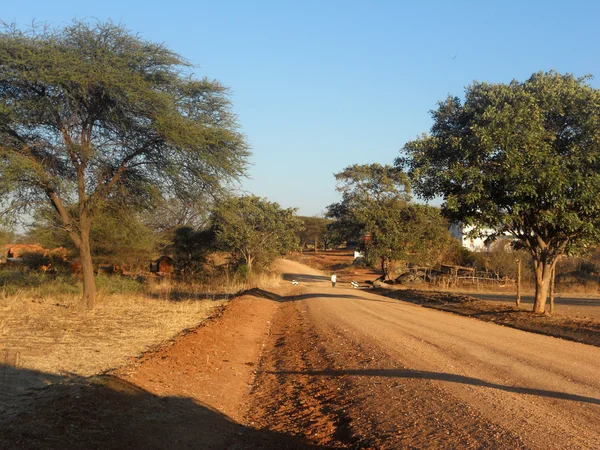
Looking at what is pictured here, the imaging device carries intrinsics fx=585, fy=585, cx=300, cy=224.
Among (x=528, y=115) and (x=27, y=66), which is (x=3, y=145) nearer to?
(x=27, y=66)

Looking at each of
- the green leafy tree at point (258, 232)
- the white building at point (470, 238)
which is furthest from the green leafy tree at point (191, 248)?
the white building at point (470, 238)

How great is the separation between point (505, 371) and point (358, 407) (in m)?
3.09

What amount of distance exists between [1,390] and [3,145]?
41.3 ft

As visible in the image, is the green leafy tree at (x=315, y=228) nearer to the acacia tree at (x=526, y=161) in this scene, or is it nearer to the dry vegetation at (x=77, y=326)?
the dry vegetation at (x=77, y=326)

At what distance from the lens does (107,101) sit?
65.2 feet

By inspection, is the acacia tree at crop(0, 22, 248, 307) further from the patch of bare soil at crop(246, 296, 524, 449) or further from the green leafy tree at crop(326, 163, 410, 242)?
the green leafy tree at crop(326, 163, 410, 242)

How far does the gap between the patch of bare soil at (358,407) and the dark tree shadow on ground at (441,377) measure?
63mm

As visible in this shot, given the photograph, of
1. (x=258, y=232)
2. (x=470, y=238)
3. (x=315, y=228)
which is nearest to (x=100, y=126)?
(x=470, y=238)

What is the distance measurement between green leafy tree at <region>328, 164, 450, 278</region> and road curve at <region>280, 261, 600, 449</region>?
29.0 m

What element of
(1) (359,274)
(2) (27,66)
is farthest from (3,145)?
(1) (359,274)

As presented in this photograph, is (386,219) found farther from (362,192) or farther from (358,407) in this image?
(358,407)

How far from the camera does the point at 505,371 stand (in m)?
9.95

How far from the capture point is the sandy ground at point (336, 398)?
21.7 feet

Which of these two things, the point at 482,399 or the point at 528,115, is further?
the point at 528,115
